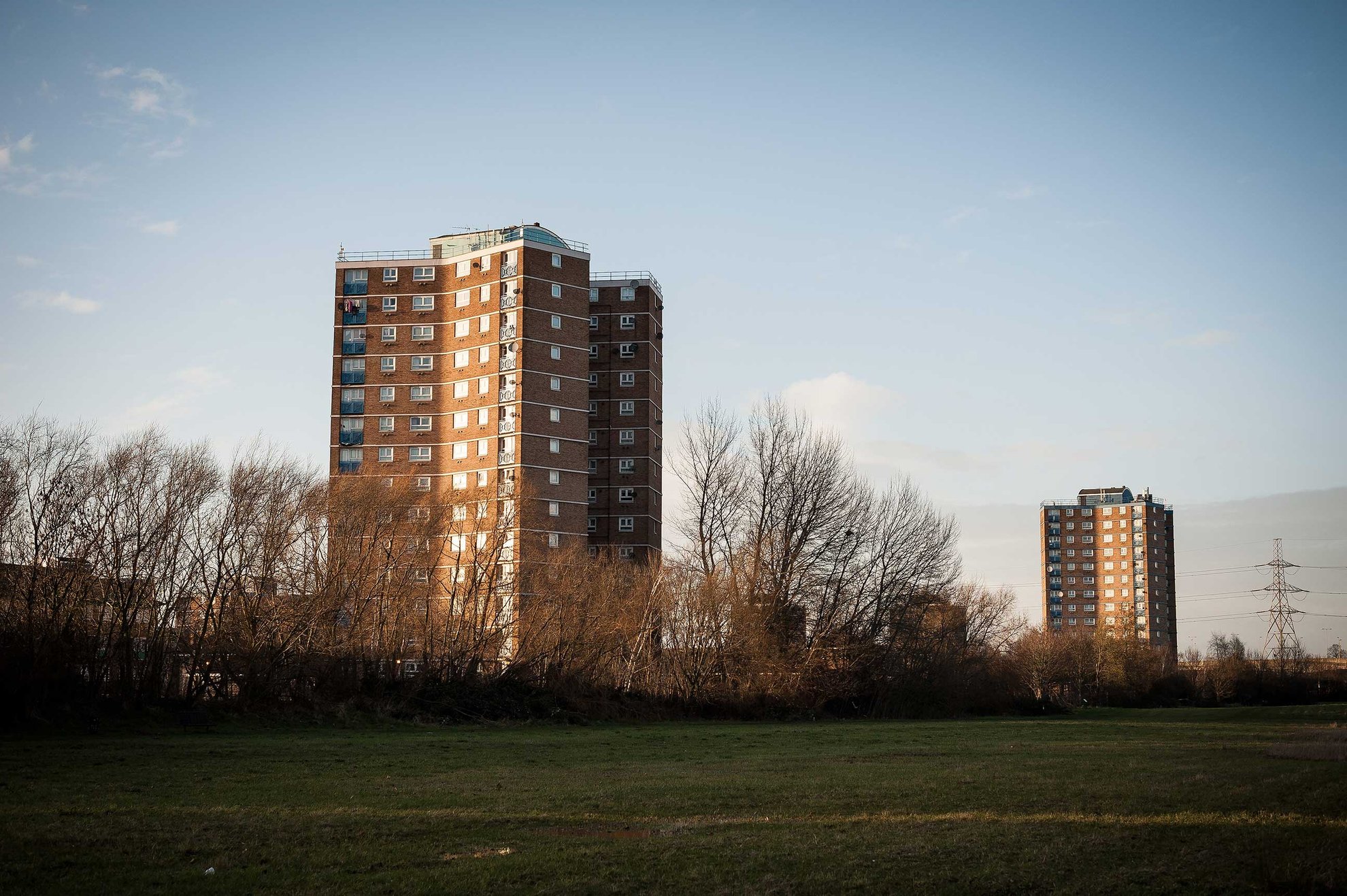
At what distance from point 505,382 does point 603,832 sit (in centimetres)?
9202

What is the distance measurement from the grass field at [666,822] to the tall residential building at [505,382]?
74.9m

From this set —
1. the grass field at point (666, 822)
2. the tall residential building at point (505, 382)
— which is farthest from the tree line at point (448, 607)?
the tall residential building at point (505, 382)

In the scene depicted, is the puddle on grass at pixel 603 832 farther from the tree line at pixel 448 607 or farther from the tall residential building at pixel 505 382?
the tall residential building at pixel 505 382

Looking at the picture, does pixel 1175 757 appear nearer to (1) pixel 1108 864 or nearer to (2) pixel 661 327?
(1) pixel 1108 864

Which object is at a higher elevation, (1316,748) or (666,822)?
(666,822)

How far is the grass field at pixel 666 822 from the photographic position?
12102mm

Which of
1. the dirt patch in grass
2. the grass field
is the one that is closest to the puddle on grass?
the grass field

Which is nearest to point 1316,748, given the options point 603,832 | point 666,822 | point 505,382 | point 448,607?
point 666,822

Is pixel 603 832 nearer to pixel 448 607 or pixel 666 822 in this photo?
pixel 666 822

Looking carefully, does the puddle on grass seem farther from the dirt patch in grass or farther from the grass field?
the dirt patch in grass

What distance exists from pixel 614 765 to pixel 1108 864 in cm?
1691

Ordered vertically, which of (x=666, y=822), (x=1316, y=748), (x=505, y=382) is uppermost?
(x=505, y=382)

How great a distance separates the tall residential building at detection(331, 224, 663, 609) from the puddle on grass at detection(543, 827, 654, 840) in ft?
276

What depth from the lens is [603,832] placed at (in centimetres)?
1548
